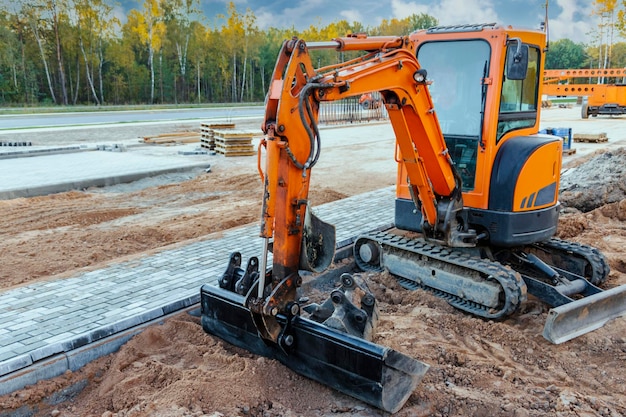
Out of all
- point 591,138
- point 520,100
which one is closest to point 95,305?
point 520,100

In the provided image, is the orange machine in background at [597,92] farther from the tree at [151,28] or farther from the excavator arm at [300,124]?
the tree at [151,28]

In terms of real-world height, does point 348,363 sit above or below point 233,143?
below

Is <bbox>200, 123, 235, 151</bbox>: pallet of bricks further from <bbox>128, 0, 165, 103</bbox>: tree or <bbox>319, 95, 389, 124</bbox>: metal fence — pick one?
<bbox>128, 0, 165, 103</bbox>: tree

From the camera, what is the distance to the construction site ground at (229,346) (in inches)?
169

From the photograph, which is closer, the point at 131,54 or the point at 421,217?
the point at 421,217

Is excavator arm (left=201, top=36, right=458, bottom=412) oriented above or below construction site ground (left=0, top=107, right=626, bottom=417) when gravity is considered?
above

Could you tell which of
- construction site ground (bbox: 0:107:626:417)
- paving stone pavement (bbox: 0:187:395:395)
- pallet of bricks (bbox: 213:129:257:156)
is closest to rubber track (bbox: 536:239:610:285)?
construction site ground (bbox: 0:107:626:417)

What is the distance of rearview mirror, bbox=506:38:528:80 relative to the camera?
18.4 ft

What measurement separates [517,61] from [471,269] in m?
2.17

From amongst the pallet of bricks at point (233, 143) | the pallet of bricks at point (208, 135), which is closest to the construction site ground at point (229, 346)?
the pallet of bricks at point (233, 143)

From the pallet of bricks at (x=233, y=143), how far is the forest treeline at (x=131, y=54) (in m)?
32.4

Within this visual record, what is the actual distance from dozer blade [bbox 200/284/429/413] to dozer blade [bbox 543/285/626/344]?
1774 mm

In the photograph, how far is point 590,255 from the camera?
6695 mm

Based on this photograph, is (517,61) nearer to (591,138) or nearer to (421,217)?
(421,217)
